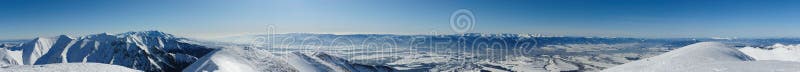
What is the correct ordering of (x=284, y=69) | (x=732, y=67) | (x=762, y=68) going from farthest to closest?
(x=284, y=69)
(x=732, y=67)
(x=762, y=68)

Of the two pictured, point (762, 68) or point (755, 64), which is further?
point (755, 64)

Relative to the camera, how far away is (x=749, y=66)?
88312 mm

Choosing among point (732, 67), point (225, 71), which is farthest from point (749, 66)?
point (225, 71)

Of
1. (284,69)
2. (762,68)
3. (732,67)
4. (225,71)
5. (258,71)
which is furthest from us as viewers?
(284,69)

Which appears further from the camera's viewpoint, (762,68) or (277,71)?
(277,71)

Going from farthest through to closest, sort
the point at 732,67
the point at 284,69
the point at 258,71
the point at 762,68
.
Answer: the point at 284,69, the point at 258,71, the point at 732,67, the point at 762,68

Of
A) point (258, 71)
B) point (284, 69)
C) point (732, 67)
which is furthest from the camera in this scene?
point (284, 69)

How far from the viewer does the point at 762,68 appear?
8400cm

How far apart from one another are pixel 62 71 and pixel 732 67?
91.5 metres

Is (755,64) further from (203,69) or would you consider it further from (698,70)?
(203,69)

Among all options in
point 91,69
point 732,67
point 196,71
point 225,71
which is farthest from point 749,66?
point 196,71

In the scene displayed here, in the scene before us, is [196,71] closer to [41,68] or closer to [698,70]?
[41,68]

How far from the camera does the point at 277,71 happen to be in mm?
176250

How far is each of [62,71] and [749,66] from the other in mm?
92606
